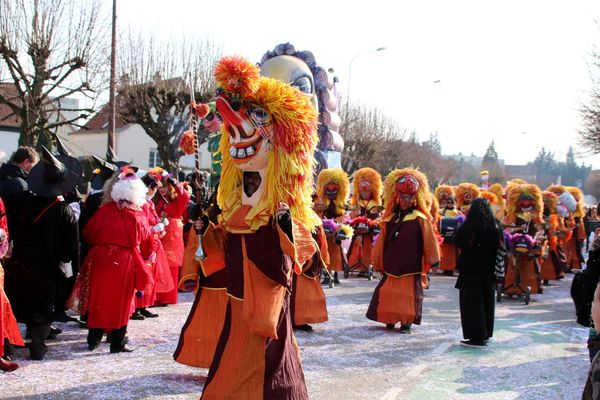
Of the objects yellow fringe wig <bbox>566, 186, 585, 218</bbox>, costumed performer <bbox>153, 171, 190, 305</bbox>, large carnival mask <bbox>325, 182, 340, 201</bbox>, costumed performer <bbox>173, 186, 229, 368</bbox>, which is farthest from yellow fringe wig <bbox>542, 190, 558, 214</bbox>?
costumed performer <bbox>173, 186, 229, 368</bbox>

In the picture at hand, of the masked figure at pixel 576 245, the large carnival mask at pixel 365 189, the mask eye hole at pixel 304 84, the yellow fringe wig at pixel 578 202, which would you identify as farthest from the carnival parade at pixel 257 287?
the yellow fringe wig at pixel 578 202

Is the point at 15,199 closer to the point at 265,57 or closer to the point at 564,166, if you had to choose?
the point at 265,57

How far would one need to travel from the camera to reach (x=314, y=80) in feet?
49.1

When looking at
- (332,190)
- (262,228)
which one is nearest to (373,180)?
(332,190)

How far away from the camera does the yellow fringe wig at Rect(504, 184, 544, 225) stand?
1187cm

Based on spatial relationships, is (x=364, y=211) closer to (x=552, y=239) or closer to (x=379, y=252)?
(x=552, y=239)

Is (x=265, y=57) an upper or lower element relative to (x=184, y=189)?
upper

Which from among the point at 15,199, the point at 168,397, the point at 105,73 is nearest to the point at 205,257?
the point at 168,397

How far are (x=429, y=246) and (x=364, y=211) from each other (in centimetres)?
560

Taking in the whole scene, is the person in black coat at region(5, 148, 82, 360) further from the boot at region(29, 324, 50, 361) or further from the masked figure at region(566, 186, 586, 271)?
the masked figure at region(566, 186, 586, 271)

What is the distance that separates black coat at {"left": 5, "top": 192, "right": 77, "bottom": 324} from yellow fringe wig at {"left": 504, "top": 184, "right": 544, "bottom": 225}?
8491 mm

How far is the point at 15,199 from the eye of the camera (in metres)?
6.20

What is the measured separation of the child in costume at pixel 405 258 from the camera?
8094mm

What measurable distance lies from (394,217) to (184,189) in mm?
3061
